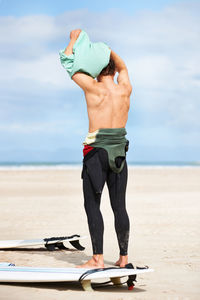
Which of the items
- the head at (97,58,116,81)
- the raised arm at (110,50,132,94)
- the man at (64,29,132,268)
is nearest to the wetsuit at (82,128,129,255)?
the man at (64,29,132,268)

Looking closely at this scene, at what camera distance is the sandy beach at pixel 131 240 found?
431cm

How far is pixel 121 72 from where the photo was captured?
506 centimetres

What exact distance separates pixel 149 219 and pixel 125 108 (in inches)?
195

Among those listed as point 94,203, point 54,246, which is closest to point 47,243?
point 54,246

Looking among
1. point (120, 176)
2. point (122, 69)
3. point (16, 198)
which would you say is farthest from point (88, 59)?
point (16, 198)

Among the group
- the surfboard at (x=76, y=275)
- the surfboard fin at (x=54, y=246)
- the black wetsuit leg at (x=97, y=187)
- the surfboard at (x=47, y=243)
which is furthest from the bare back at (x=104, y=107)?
the surfboard fin at (x=54, y=246)

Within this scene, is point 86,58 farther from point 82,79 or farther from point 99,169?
point 99,169

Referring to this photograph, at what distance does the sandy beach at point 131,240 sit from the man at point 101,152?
61 cm

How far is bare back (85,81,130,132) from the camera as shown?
15.6 ft

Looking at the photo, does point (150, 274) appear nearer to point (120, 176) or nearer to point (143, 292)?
point (143, 292)

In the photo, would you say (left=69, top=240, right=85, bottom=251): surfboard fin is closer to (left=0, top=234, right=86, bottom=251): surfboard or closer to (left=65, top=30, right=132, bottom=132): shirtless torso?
(left=0, top=234, right=86, bottom=251): surfboard

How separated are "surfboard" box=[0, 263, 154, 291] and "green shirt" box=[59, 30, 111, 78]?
2013 mm

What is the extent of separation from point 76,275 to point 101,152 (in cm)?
125

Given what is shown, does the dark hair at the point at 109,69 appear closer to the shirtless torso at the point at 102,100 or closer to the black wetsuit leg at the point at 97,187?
the shirtless torso at the point at 102,100
